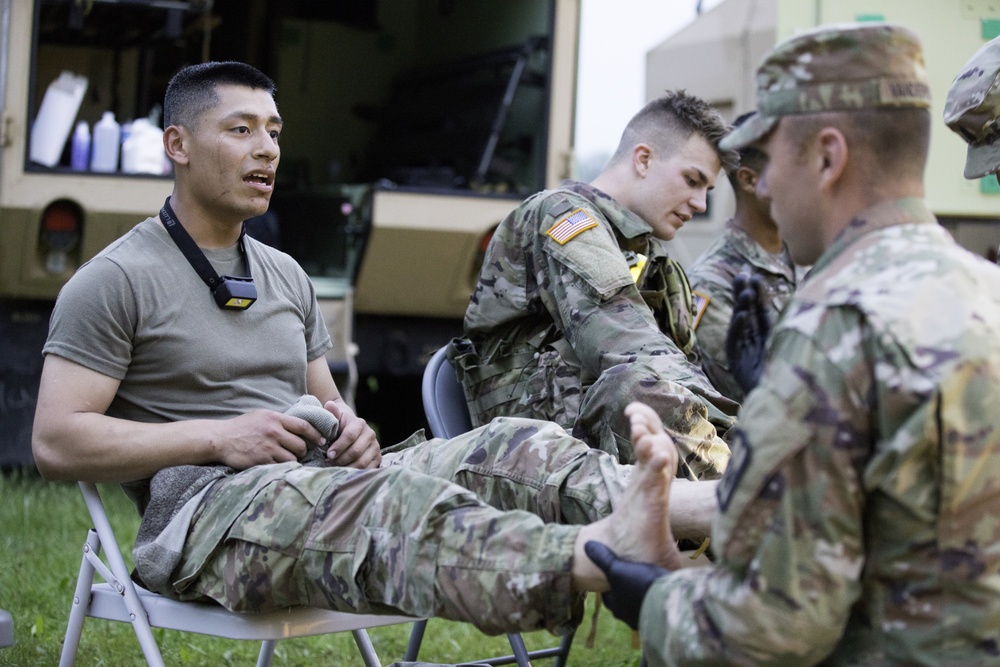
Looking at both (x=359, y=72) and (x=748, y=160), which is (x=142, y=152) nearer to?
(x=359, y=72)

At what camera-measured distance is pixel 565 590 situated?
5.97 feet

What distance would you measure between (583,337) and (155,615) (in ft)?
3.50

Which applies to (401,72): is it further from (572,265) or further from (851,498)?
(851,498)

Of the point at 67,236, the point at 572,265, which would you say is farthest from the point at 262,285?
the point at 67,236

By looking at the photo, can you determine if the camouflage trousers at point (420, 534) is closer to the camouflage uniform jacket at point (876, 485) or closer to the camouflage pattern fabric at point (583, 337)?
the camouflage pattern fabric at point (583, 337)

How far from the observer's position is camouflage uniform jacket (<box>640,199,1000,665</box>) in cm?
141

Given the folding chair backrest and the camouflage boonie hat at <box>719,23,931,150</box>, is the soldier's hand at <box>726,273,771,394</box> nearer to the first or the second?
the camouflage boonie hat at <box>719,23,931,150</box>

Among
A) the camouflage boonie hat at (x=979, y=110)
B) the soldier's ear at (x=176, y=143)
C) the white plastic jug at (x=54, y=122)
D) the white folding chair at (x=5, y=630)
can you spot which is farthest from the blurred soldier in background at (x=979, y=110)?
the white plastic jug at (x=54, y=122)

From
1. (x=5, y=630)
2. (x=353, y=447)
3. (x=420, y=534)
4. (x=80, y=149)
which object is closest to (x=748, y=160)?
(x=353, y=447)

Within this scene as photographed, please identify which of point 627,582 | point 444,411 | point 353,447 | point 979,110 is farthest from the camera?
point 979,110

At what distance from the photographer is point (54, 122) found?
197 inches

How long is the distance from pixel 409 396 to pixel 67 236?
2019mm

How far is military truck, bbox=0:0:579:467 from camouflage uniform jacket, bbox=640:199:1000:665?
3811 mm

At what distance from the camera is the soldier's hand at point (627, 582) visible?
169cm
